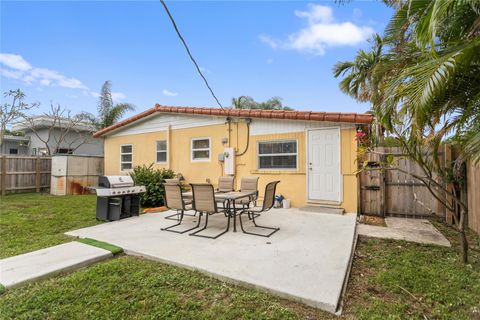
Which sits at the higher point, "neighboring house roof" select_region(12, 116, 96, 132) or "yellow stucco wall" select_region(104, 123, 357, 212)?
"neighboring house roof" select_region(12, 116, 96, 132)

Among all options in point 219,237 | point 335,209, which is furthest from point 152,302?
point 335,209

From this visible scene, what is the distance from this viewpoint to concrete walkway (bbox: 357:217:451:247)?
434cm

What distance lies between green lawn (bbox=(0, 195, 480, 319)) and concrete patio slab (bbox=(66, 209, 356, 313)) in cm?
14

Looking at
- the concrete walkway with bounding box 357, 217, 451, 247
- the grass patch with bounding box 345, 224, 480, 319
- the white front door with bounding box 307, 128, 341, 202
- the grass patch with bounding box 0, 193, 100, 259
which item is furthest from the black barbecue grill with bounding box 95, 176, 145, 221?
the concrete walkway with bounding box 357, 217, 451, 247

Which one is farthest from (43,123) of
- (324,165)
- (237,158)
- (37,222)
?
(324,165)

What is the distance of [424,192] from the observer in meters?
5.94

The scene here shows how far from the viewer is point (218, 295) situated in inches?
100.0

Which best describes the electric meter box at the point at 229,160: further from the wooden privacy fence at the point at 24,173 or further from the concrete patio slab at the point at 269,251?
the wooden privacy fence at the point at 24,173

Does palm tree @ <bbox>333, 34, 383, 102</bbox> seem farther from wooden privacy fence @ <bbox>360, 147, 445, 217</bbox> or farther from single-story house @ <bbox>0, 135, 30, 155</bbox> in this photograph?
single-story house @ <bbox>0, 135, 30, 155</bbox>

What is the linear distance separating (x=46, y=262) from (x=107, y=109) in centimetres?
1344

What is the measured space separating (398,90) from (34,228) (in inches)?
273

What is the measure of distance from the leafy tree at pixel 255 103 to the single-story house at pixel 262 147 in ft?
26.1

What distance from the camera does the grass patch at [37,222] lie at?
4113 millimetres

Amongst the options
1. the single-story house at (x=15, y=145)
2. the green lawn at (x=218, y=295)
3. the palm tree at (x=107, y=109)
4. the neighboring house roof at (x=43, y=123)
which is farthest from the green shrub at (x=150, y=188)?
the single-story house at (x=15, y=145)
